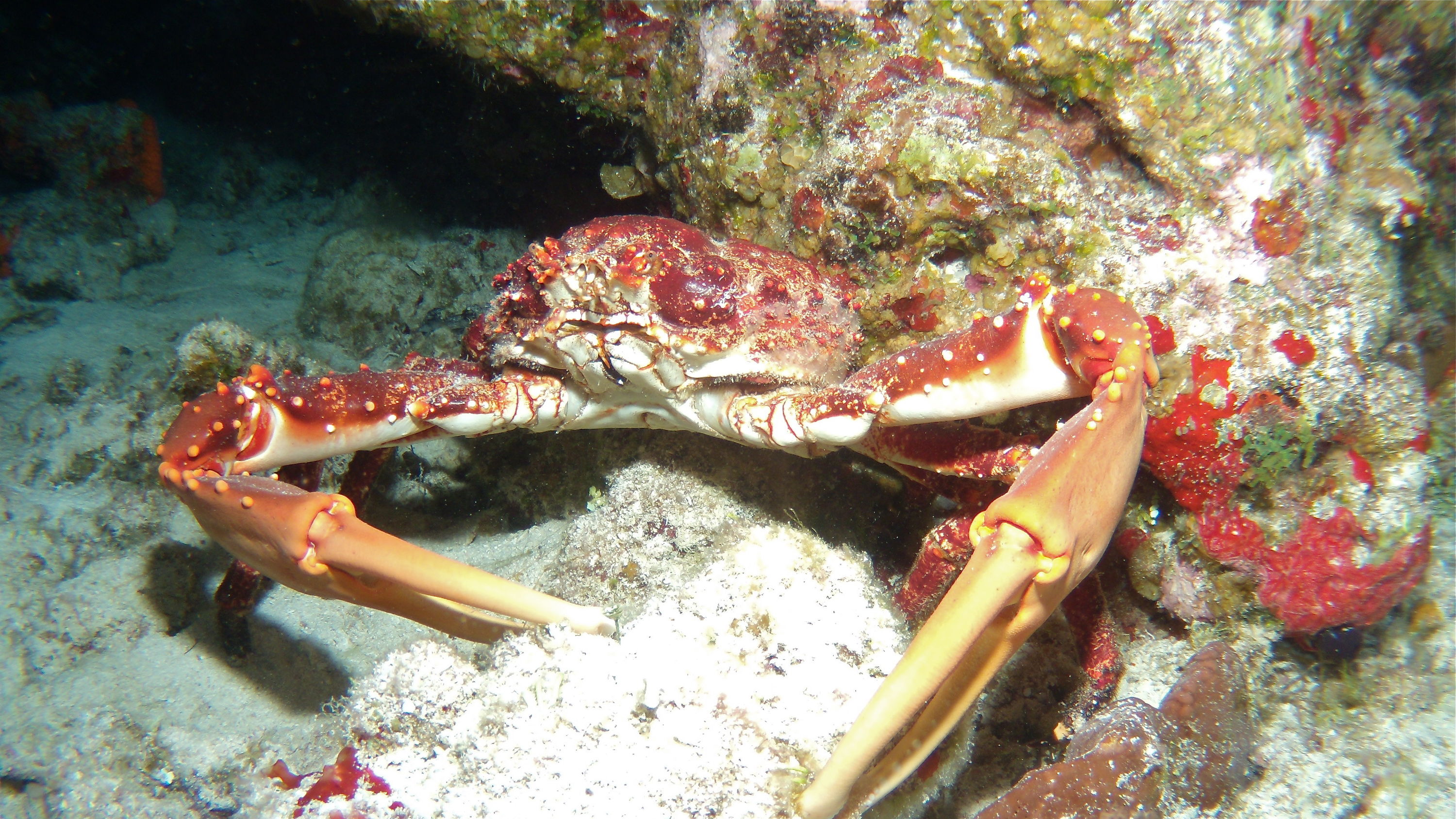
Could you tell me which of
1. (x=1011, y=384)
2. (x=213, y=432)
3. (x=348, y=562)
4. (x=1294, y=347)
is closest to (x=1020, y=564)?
(x=1011, y=384)

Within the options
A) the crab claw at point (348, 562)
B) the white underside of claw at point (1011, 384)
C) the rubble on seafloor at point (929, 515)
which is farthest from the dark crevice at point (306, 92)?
the white underside of claw at point (1011, 384)

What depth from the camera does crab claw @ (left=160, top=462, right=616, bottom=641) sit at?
1957 mm

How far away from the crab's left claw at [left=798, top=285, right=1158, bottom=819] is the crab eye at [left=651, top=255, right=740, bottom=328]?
3.63ft

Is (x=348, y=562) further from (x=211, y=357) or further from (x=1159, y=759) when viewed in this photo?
(x=1159, y=759)

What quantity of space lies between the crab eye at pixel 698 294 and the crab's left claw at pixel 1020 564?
43.5 inches

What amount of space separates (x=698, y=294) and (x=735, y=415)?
50 centimetres

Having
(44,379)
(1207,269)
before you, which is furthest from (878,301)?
(44,379)

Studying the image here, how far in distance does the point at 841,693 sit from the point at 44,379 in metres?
5.12

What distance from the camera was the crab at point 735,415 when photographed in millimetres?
1631

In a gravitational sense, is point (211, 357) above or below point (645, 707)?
below

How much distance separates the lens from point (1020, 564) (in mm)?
1564

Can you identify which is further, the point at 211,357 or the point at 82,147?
the point at 82,147

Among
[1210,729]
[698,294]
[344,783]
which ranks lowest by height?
[344,783]

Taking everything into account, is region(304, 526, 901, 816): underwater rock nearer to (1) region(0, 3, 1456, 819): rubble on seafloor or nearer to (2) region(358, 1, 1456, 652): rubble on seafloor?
(1) region(0, 3, 1456, 819): rubble on seafloor
